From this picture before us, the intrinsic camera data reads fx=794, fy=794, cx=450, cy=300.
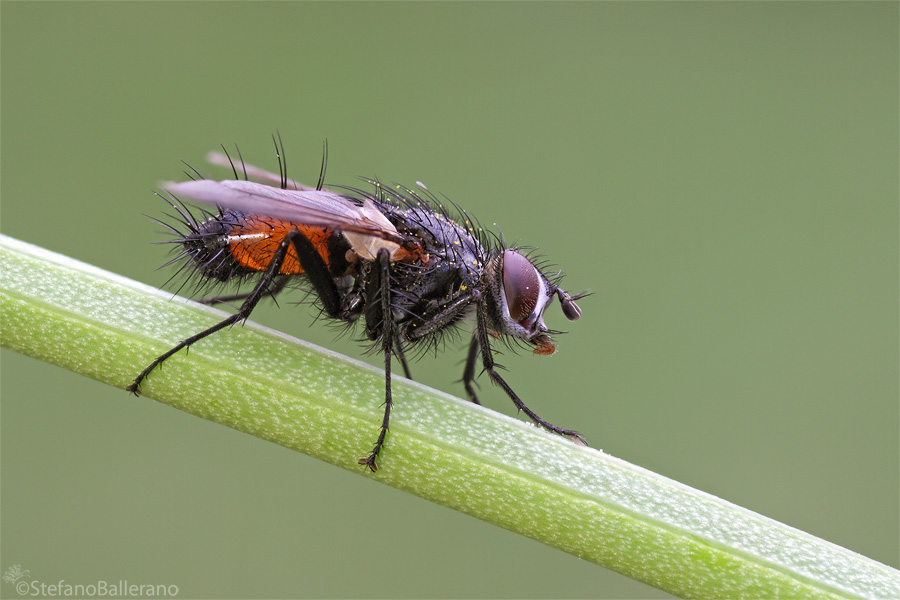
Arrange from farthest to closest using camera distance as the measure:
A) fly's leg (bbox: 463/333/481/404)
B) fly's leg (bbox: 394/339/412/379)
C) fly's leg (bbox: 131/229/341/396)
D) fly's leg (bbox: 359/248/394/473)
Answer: fly's leg (bbox: 463/333/481/404) → fly's leg (bbox: 394/339/412/379) → fly's leg (bbox: 359/248/394/473) → fly's leg (bbox: 131/229/341/396)

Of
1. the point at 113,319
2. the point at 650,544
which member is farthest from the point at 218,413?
the point at 650,544

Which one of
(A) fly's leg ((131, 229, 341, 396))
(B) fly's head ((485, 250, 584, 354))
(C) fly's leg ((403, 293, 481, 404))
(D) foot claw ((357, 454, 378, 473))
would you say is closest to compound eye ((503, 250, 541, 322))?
(B) fly's head ((485, 250, 584, 354))

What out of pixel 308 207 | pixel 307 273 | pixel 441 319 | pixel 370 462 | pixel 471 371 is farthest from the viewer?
pixel 471 371

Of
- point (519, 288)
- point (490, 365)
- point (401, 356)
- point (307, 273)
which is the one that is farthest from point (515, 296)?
point (307, 273)

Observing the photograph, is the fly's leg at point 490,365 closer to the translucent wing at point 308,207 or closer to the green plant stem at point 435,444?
the translucent wing at point 308,207

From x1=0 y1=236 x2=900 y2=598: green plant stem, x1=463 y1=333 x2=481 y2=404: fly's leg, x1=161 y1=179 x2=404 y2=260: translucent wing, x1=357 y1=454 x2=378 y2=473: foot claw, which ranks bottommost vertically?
x1=463 y1=333 x2=481 y2=404: fly's leg

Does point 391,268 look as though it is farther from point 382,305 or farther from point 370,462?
point 370,462

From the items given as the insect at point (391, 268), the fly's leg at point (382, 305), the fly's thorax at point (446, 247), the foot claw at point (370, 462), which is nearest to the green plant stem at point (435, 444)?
the foot claw at point (370, 462)

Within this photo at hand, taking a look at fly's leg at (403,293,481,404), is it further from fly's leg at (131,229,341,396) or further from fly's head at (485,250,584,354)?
fly's leg at (131,229,341,396)
